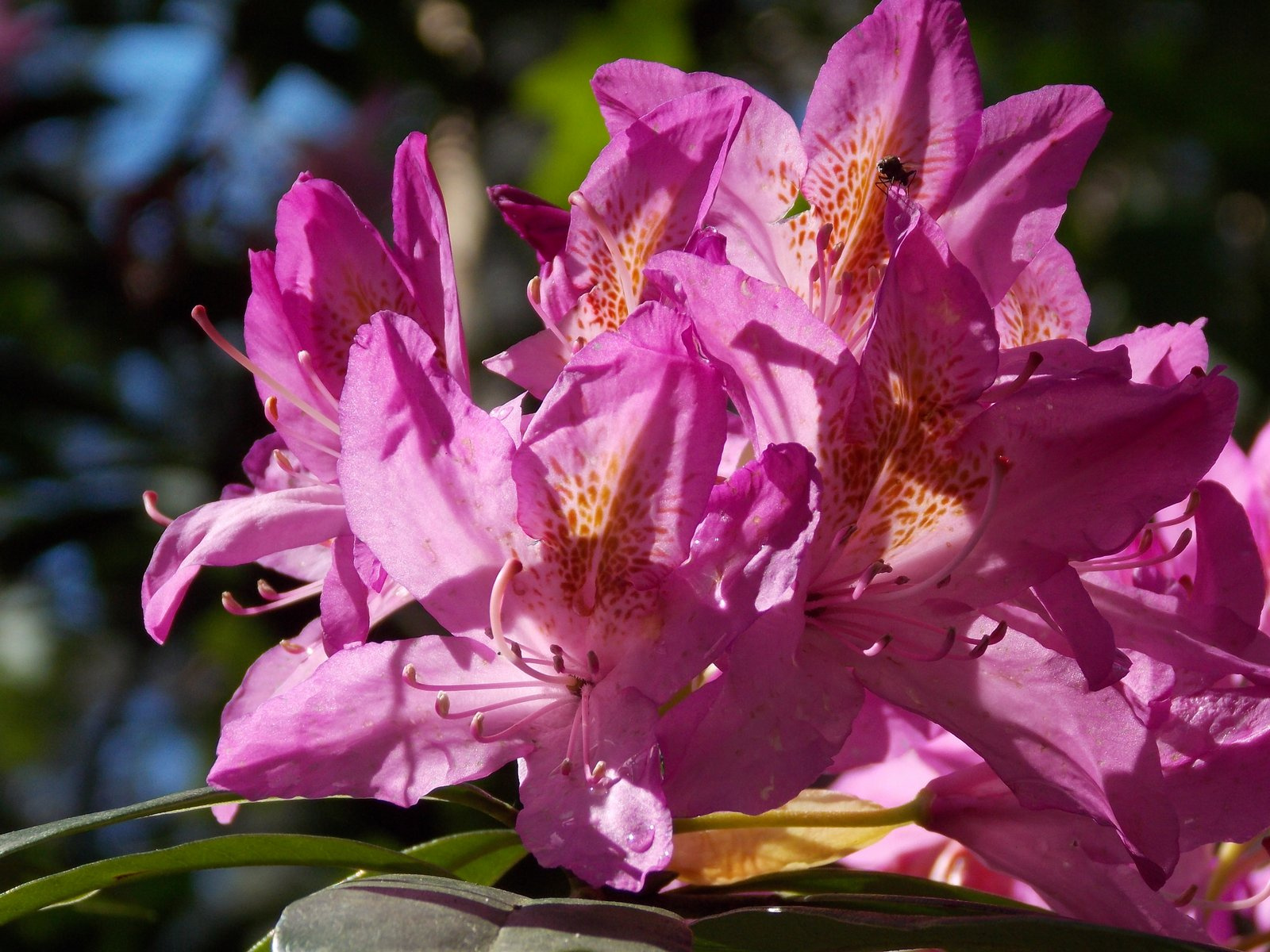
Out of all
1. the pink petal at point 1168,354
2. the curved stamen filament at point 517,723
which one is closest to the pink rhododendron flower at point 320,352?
the curved stamen filament at point 517,723

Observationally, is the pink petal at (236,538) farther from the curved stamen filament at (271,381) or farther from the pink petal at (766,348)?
the pink petal at (766,348)

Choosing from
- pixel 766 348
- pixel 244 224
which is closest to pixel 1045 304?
pixel 766 348

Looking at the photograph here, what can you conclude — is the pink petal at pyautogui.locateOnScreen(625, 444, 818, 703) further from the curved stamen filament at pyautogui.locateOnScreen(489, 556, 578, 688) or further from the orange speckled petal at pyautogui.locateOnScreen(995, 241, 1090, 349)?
the orange speckled petal at pyautogui.locateOnScreen(995, 241, 1090, 349)

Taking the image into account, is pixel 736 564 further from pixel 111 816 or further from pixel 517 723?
pixel 111 816

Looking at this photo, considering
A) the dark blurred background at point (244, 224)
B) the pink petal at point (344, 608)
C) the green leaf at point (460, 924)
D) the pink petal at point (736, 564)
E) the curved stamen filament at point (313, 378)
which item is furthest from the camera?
the dark blurred background at point (244, 224)

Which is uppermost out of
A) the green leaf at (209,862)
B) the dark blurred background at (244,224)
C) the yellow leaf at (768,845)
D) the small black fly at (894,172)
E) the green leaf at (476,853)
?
the small black fly at (894,172)

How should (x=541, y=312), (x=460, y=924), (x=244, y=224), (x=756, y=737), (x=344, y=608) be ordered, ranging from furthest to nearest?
(x=244, y=224)
(x=541, y=312)
(x=344, y=608)
(x=756, y=737)
(x=460, y=924)

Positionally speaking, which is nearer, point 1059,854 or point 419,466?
point 419,466
